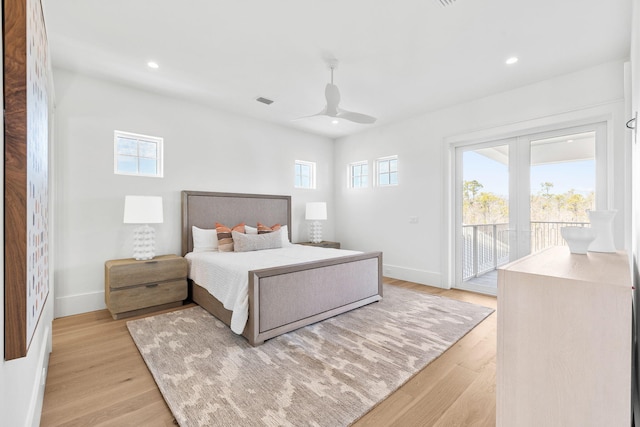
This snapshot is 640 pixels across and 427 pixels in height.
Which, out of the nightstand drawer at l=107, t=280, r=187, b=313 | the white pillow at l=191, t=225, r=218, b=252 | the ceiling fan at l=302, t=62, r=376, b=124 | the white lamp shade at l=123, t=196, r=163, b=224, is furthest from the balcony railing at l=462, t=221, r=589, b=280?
the white lamp shade at l=123, t=196, r=163, b=224

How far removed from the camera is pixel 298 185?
5527mm

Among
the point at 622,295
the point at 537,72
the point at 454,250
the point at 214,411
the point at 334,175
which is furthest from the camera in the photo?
the point at 334,175

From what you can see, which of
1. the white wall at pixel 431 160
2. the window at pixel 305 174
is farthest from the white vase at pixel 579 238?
the window at pixel 305 174

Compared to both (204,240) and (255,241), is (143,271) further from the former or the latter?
(255,241)

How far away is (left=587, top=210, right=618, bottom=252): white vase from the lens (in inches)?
65.4

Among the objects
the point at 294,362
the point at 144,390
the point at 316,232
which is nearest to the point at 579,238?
the point at 294,362

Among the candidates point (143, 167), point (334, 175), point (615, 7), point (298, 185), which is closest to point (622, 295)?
point (615, 7)

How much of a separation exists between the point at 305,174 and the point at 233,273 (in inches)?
129

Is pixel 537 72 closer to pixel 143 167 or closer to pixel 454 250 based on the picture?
pixel 454 250

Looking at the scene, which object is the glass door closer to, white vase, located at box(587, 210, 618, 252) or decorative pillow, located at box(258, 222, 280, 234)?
white vase, located at box(587, 210, 618, 252)

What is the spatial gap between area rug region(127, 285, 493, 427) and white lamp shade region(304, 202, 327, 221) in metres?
2.18

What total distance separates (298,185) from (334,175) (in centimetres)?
94

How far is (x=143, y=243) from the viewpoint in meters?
3.42

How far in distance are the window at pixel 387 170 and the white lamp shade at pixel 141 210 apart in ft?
11.9
